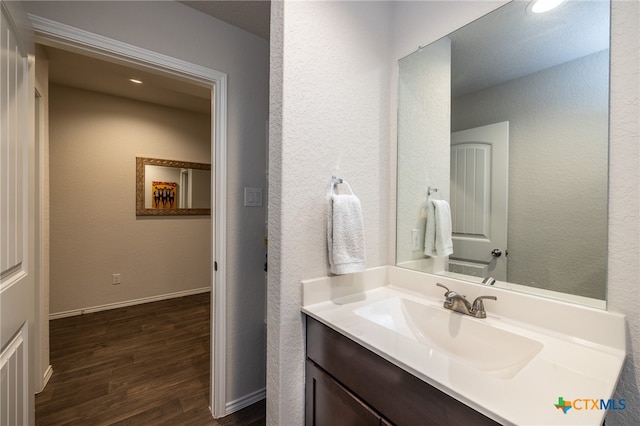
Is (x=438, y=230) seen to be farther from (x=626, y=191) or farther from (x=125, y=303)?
(x=125, y=303)

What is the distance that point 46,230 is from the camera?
1933mm

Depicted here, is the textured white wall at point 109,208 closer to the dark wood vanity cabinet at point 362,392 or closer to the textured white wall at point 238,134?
the textured white wall at point 238,134

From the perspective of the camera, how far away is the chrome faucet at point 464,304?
95cm

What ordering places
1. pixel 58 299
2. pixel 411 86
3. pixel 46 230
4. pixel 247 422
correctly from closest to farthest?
pixel 411 86 → pixel 247 422 → pixel 46 230 → pixel 58 299

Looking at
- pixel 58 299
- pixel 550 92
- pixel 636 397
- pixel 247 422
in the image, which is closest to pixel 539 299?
pixel 636 397

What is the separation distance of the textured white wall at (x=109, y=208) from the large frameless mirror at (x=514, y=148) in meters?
3.31

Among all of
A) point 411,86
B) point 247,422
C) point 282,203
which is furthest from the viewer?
point 247,422

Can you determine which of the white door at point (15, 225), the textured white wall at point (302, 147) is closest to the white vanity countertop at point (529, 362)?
the textured white wall at point (302, 147)

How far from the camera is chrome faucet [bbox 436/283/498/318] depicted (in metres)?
0.95

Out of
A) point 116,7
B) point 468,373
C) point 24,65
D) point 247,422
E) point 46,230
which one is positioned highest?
point 116,7

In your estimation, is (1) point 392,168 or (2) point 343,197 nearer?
(2) point 343,197

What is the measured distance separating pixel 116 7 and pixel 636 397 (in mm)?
2527

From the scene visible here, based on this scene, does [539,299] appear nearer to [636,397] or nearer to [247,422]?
[636,397]

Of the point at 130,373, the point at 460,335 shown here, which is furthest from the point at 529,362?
the point at 130,373
